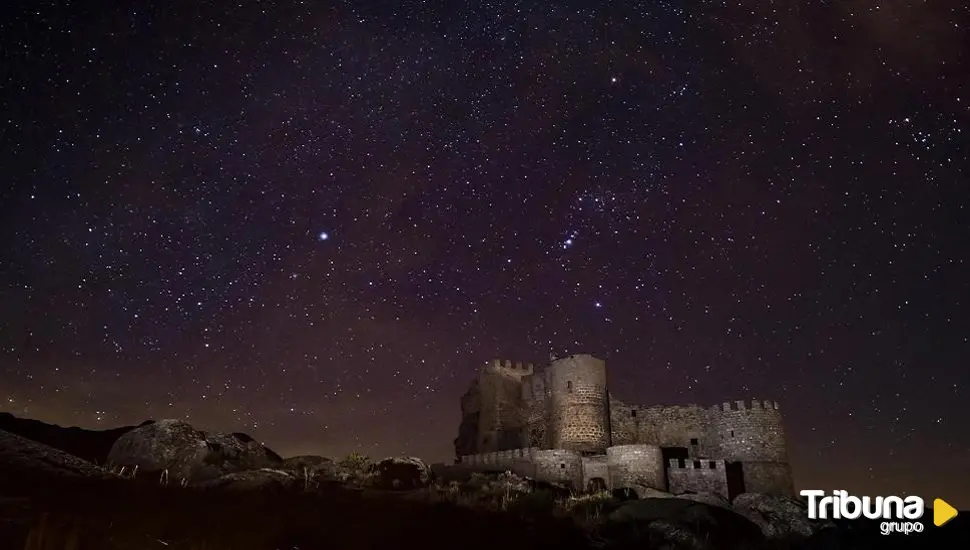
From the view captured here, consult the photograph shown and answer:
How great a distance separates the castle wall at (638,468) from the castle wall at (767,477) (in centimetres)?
448

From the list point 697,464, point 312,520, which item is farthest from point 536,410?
point 312,520

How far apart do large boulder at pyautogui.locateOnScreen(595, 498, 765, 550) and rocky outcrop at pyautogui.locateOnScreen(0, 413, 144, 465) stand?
62.7ft

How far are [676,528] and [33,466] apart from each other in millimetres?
17503

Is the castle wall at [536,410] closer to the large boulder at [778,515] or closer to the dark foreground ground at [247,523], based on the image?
the large boulder at [778,515]

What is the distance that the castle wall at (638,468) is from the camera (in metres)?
32.1

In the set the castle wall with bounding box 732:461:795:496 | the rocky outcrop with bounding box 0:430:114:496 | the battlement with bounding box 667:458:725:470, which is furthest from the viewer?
the castle wall with bounding box 732:461:795:496

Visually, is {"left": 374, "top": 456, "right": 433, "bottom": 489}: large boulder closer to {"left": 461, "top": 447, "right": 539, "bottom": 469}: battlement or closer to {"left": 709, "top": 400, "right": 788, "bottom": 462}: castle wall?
{"left": 461, "top": 447, "right": 539, "bottom": 469}: battlement

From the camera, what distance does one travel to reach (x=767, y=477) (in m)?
32.2

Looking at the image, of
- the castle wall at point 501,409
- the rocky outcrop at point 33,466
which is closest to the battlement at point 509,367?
the castle wall at point 501,409

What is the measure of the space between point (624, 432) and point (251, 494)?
1154 inches

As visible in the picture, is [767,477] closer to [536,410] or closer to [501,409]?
[536,410]

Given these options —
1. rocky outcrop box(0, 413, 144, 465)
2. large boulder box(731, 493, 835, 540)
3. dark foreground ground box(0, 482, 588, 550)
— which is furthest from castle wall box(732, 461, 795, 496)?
rocky outcrop box(0, 413, 144, 465)

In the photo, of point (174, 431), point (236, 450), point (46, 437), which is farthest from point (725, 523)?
point (46, 437)

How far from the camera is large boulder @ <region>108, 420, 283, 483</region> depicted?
64.3 ft
